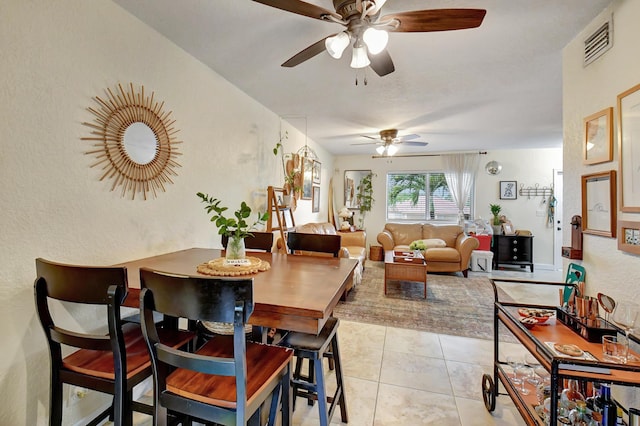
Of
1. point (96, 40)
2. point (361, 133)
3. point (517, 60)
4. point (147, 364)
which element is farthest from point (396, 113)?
point (147, 364)

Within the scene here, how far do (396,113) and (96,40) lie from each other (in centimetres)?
300

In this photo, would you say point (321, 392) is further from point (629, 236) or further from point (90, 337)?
point (629, 236)

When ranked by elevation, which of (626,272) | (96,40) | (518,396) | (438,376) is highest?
(96,40)

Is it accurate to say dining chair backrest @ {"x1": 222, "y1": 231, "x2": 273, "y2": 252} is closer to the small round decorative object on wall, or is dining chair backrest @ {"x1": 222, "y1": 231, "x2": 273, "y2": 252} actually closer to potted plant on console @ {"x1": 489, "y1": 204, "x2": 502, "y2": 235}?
the small round decorative object on wall

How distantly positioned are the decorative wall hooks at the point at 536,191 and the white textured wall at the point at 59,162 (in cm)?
617

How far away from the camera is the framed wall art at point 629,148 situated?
1.36 meters

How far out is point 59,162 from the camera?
1416 millimetres

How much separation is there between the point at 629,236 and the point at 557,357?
0.87m

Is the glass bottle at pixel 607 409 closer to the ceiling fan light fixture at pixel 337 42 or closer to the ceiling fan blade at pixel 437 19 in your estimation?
the ceiling fan blade at pixel 437 19

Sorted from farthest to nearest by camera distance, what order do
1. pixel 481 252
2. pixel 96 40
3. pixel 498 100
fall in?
1. pixel 481 252
2. pixel 498 100
3. pixel 96 40

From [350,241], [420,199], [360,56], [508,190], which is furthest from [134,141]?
[508,190]

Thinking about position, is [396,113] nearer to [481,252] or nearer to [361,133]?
[361,133]

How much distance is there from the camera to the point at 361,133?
15.2 ft

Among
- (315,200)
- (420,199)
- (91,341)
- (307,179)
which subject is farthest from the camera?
(420,199)
